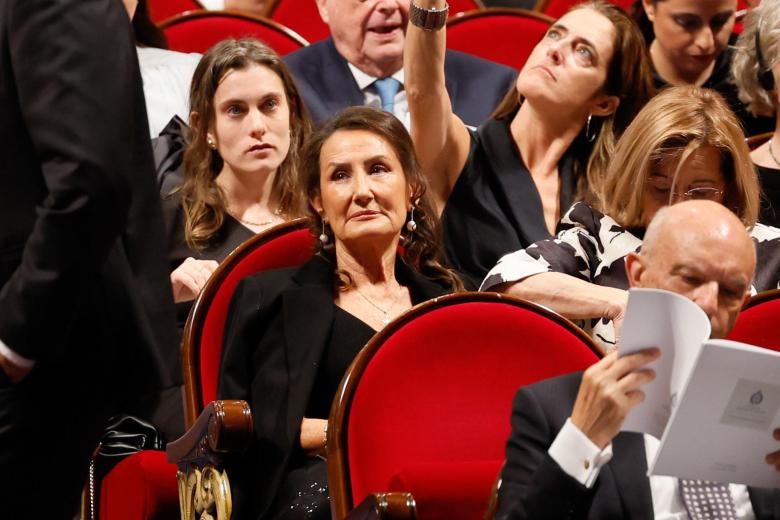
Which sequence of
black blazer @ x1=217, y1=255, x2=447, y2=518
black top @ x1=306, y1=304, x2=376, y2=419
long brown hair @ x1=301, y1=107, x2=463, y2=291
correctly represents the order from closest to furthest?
black blazer @ x1=217, y1=255, x2=447, y2=518 → black top @ x1=306, y1=304, x2=376, y2=419 → long brown hair @ x1=301, y1=107, x2=463, y2=291

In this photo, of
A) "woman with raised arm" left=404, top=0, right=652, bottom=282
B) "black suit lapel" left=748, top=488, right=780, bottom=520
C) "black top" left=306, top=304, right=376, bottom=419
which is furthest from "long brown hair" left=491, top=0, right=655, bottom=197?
"black suit lapel" left=748, top=488, right=780, bottom=520

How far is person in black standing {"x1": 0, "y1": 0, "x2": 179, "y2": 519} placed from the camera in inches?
59.7

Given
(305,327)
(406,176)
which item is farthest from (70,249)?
(406,176)

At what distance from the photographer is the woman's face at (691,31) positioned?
338 cm

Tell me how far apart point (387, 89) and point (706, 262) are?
1712 mm

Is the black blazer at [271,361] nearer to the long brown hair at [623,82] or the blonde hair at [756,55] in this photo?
the long brown hair at [623,82]

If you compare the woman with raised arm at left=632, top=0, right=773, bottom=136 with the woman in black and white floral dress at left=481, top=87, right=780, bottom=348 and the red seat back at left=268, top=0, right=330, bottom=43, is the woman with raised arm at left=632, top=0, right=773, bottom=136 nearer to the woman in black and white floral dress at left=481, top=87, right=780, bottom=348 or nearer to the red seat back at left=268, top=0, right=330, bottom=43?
the woman in black and white floral dress at left=481, top=87, right=780, bottom=348

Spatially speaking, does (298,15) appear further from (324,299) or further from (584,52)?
(324,299)

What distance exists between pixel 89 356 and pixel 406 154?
107cm

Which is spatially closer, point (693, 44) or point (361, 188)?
point (361, 188)

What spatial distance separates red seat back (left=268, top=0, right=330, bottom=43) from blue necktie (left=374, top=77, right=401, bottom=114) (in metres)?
0.68

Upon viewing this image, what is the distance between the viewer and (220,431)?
6.74ft

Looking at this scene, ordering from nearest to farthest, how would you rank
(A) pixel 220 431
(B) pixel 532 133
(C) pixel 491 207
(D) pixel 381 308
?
1. (A) pixel 220 431
2. (D) pixel 381 308
3. (C) pixel 491 207
4. (B) pixel 532 133

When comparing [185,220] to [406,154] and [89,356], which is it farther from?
[89,356]
